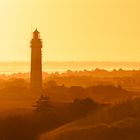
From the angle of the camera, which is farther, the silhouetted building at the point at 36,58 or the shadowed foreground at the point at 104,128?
the silhouetted building at the point at 36,58

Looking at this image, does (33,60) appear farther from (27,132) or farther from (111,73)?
(111,73)

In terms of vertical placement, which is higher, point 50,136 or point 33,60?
point 33,60

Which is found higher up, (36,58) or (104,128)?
(36,58)

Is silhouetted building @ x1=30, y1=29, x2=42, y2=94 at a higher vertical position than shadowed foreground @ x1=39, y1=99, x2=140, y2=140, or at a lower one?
higher

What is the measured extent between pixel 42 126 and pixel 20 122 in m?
1.96

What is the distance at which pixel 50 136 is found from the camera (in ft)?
157

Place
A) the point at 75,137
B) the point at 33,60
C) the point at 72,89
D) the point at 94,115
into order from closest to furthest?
the point at 75,137
the point at 94,115
the point at 33,60
the point at 72,89

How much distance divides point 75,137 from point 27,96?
109 ft

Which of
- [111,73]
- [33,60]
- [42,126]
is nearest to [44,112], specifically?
[42,126]

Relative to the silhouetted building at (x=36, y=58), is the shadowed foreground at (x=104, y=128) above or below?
below

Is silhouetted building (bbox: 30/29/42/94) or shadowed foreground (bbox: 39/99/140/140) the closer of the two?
shadowed foreground (bbox: 39/99/140/140)

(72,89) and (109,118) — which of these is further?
(72,89)

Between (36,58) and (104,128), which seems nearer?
(104,128)

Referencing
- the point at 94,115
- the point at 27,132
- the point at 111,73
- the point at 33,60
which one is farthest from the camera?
the point at 111,73
